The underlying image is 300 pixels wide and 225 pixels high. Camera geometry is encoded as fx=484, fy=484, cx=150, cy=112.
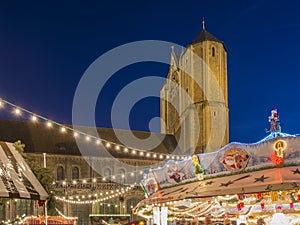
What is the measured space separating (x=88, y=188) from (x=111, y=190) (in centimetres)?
249

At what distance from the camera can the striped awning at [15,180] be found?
7798mm

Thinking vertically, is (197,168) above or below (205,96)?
below

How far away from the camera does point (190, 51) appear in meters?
53.9

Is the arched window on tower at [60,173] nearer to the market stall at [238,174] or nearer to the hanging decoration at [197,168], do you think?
the market stall at [238,174]

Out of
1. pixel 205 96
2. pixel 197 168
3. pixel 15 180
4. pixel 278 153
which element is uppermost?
pixel 205 96

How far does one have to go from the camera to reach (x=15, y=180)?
8.48 metres

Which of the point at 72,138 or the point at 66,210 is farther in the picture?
the point at 72,138

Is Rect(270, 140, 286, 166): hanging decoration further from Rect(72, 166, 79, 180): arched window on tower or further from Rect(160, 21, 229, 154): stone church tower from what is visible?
Rect(160, 21, 229, 154): stone church tower

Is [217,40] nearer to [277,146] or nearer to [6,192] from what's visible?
[277,146]

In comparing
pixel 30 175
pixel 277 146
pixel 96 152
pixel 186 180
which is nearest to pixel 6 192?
pixel 30 175

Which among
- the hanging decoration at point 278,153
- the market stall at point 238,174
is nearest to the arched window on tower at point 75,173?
the market stall at point 238,174

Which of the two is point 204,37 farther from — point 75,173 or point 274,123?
point 274,123

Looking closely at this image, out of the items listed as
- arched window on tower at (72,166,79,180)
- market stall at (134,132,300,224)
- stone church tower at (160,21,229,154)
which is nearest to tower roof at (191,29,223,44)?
stone church tower at (160,21,229,154)

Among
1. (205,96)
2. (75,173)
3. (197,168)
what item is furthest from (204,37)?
(197,168)
